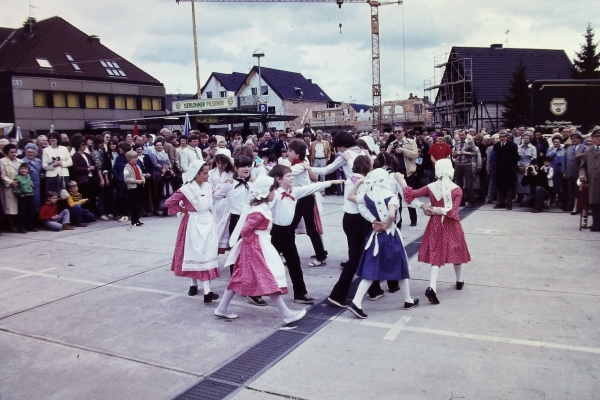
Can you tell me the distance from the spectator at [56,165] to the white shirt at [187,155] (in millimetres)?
2479

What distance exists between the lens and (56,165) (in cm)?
1123

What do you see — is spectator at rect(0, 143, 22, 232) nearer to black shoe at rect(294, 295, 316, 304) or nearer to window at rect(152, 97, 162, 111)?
black shoe at rect(294, 295, 316, 304)

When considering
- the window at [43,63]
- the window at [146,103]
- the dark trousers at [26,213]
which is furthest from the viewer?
the window at [146,103]

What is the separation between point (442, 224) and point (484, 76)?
39.0 meters

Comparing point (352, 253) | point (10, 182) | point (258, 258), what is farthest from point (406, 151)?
point (10, 182)

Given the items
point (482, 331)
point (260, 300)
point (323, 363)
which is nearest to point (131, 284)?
point (260, 300)

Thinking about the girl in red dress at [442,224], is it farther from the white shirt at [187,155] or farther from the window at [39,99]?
the window at [39,99]

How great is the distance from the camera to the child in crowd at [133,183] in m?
11.2

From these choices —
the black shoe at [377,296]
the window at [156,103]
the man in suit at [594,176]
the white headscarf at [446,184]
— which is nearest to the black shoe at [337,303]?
the black shoe at [377,296]

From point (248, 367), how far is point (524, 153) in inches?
410

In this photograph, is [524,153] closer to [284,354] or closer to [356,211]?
[356,211]

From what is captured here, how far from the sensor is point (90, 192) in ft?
39.6

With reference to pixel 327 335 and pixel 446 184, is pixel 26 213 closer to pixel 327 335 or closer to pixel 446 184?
pixel 327 335

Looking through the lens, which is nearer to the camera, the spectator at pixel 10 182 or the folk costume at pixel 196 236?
the folk costume at pixel 196 236
